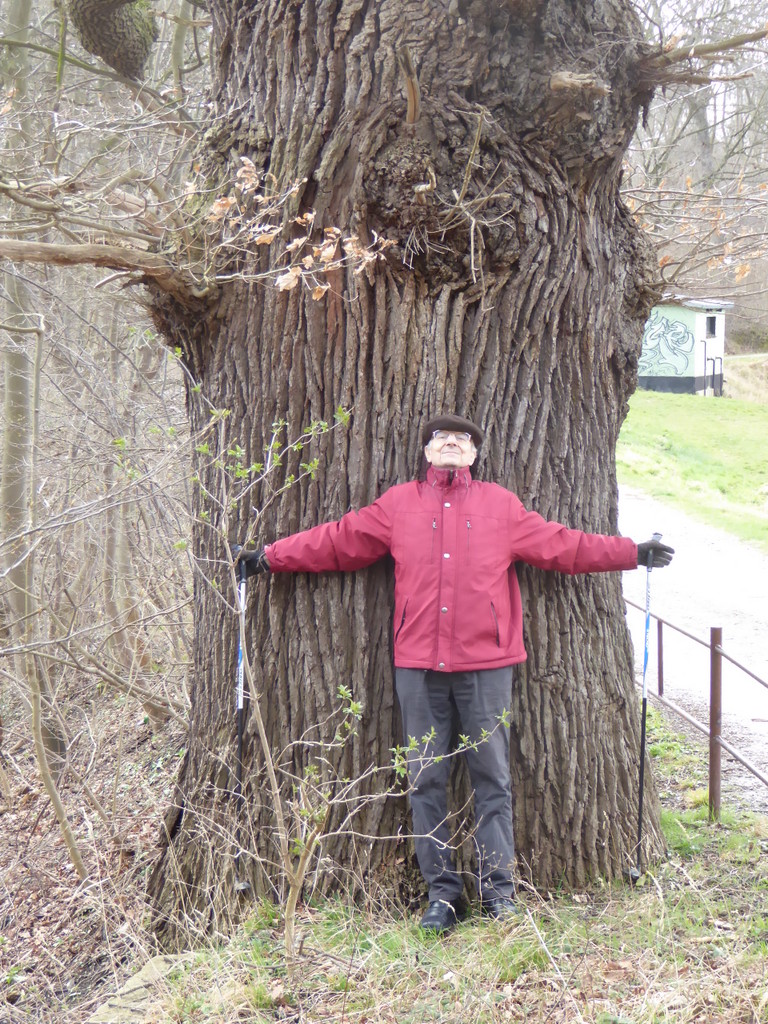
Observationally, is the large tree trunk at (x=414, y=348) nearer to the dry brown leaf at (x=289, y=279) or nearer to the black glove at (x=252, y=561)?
the black glove at (x=252, y=561)

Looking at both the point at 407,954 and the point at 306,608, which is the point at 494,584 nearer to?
the point at 306,608

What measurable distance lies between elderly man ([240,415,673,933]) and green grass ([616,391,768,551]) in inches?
418

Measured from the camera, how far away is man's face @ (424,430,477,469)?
3.95 meters

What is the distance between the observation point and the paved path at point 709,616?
7.15 m

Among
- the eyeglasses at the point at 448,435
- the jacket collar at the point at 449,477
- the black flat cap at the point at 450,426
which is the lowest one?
the jacket collar at the point at 449,477

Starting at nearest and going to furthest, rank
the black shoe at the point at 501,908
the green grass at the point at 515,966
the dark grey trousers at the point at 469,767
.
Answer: the green grass at the point at 515,966 < the black shoe at the point at 501,908 < the dark grey trousers at the point at 469,767

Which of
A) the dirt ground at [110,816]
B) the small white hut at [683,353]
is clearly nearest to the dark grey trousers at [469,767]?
the dirt ground at [110,816]

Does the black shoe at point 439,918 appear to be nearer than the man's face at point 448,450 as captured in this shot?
Yes

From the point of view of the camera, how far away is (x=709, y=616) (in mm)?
10422

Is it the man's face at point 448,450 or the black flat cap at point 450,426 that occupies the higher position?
the black flat cap at point 450,426

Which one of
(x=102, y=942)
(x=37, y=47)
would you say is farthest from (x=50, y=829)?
(x=37, y=47)

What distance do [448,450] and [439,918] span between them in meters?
1.89

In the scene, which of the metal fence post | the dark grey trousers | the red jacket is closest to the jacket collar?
the red jacket

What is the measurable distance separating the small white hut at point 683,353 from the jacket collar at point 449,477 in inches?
1062
